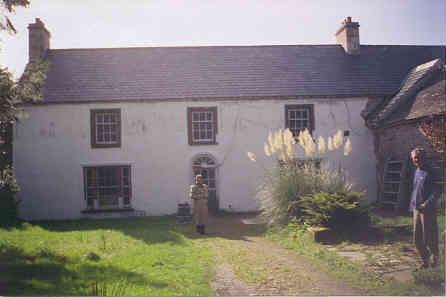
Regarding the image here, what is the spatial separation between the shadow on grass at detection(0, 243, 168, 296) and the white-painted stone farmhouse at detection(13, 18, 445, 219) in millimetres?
8025

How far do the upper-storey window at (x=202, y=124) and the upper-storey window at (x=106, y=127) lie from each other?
3.01m

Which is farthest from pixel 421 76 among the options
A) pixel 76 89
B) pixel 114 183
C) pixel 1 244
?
pixel 1 244

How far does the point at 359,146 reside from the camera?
1495 centimetres

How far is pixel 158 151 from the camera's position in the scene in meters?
14.6

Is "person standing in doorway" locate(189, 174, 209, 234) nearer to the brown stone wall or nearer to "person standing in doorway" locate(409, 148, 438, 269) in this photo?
"person standing in doorway" locate(409, 148, 438, 269)

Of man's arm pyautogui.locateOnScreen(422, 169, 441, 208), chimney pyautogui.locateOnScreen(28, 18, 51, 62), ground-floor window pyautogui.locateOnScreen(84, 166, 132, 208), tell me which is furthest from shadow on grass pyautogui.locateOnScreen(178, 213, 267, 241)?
chimney pyautogui.locateOnScreen(28, 18, 51, 62)

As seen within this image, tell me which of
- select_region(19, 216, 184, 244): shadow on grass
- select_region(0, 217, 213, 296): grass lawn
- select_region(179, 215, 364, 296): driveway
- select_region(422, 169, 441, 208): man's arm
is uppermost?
select_region(422, 169, 441, 208): man's arm

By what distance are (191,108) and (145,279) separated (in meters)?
10.2

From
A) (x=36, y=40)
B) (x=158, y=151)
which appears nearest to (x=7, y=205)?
(x=158, y=151)

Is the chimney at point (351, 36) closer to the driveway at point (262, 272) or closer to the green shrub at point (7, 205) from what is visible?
the driveway at point (262, 272)

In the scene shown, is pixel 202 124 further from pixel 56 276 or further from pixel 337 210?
pixel 56 276

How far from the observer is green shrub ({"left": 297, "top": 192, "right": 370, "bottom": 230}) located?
8094mm

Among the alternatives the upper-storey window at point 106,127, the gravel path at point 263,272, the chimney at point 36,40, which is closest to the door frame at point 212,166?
the upper-storey window at point 106,127

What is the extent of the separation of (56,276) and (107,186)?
957 cm
